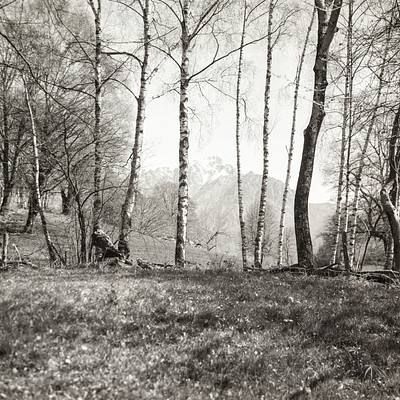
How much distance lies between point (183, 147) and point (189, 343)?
9.86 meters

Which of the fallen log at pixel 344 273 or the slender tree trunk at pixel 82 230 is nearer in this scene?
Answer: the fallen log at pixel 344 273

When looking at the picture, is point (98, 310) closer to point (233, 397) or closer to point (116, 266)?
point (233, 397)

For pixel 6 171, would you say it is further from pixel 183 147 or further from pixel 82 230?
pixel 183 147

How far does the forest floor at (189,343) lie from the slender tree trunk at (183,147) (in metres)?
5.30

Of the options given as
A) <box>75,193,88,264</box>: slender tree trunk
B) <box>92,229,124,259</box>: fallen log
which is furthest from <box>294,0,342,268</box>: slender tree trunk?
<box>75,193,88,264</box>: slender tree trunk

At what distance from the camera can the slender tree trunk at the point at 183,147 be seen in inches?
546

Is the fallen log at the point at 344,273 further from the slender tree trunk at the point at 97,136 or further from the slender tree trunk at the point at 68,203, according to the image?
the slender tree trunk at the point at 68,203

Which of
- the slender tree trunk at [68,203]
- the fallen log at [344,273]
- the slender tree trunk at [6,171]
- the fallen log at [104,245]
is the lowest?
the fallen log at [344,273]

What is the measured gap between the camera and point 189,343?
554 cm

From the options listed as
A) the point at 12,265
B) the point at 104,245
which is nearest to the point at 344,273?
the point at 104,245

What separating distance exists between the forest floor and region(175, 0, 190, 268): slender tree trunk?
209 inches

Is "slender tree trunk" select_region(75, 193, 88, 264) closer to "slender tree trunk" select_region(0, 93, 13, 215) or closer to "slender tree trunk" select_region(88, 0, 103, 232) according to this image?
"slender tree trunk" select_region(88, 0, 103, 232)

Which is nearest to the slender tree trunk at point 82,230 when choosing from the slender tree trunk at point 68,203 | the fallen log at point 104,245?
the fallen log at point 104,245

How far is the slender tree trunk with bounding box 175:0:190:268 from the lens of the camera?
13.9 m
